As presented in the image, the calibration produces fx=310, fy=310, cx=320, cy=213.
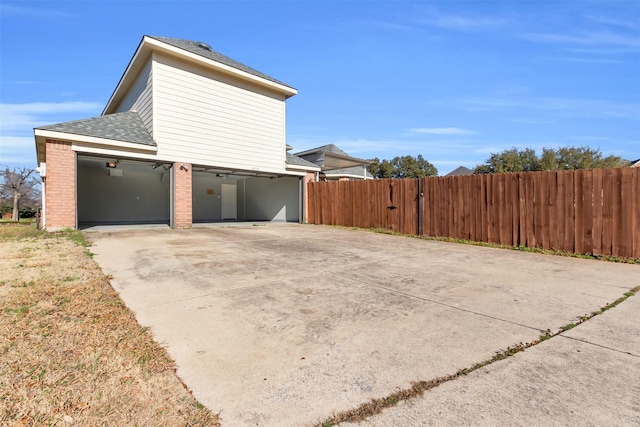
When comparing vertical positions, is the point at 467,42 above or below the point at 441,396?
above

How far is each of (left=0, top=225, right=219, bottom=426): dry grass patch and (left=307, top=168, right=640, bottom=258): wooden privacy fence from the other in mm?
9068

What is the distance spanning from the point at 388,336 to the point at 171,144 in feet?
38.9

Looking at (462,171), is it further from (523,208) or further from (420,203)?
(523,208)

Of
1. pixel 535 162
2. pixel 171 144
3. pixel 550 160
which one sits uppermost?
pixel 535 162

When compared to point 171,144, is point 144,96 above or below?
above

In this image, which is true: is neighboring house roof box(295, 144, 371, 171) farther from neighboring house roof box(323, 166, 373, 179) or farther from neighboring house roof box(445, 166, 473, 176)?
neighboring house roof box(445, 166, 473, 176)

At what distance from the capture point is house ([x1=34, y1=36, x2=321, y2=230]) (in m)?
10.1

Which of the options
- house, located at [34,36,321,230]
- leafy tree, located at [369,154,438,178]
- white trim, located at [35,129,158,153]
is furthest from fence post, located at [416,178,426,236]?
leafy tree, located at [369,154,438,178]

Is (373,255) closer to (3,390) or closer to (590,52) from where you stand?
(3,390)

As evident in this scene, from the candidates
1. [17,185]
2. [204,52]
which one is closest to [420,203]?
[204,52]

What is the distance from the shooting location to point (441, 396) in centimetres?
195

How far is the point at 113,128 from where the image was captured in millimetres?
11391

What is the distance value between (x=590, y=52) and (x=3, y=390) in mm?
15758

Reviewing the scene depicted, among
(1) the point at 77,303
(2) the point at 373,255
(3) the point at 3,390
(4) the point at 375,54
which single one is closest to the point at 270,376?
(3) the point at 3,390
